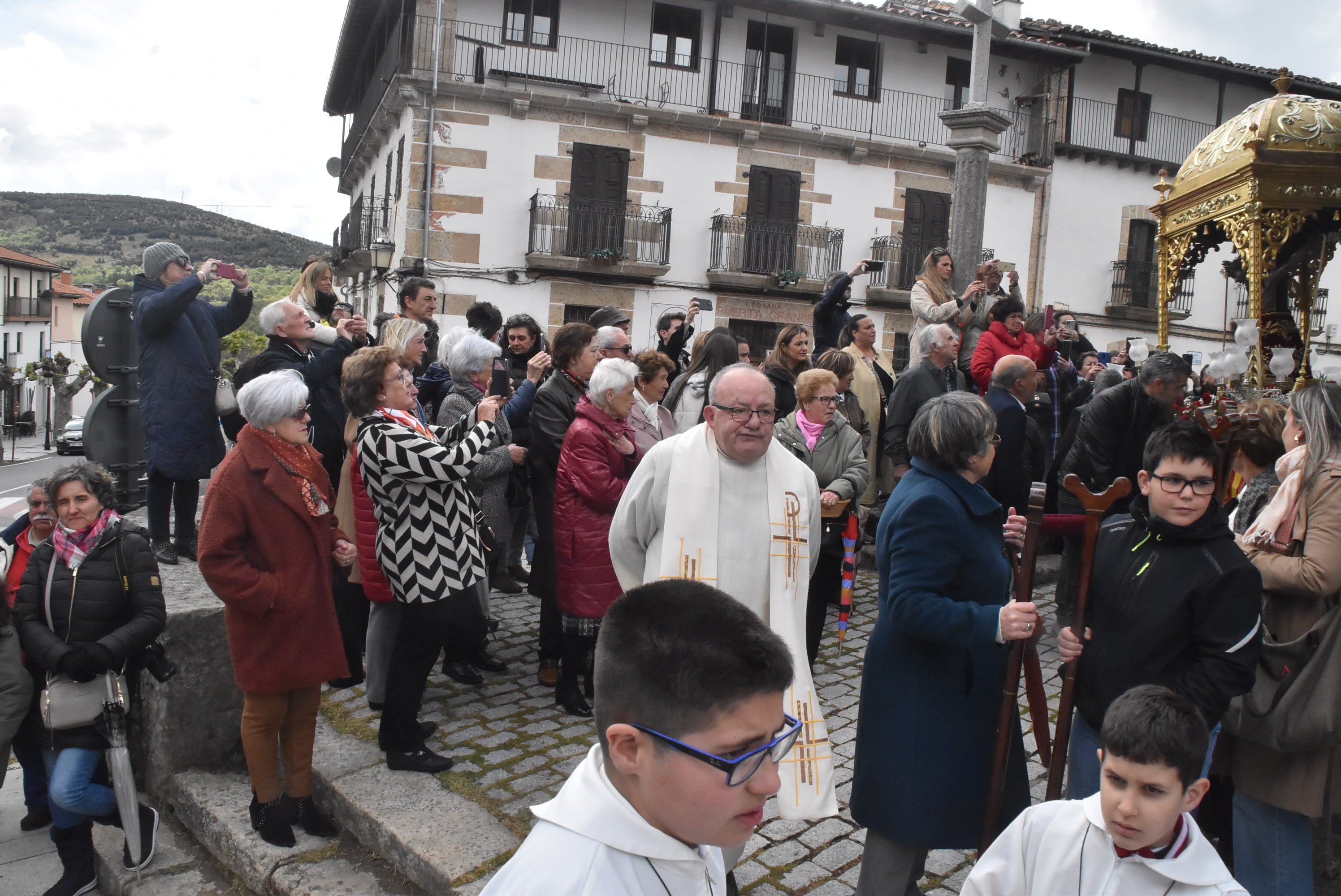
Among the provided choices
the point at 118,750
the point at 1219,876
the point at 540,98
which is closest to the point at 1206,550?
the point at 1219,876

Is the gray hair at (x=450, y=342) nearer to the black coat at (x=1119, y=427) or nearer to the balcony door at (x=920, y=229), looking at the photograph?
the black coat at (x=1119, y=427)

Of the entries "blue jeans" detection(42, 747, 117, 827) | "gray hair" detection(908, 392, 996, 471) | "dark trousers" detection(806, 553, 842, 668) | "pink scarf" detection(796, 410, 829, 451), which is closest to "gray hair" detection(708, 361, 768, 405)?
"gray hair" detection(908, 392, 996, 471)

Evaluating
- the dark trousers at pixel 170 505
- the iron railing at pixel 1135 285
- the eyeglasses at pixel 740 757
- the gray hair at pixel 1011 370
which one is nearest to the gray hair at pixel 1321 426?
the eyeglasses at pixel 740 757

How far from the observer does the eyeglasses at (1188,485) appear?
2727 mm

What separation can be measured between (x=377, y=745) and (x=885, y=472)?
14.5 ft

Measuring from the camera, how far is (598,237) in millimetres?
18656

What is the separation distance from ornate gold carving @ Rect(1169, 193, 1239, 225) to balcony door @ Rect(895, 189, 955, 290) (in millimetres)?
13722

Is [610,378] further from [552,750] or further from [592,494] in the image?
[552,750]

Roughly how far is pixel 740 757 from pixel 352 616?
13.6ft

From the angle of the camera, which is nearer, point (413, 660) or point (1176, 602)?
point (1176, 602)

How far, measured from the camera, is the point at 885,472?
745cm

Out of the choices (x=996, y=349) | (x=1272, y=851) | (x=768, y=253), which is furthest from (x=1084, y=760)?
(x=768, y=253)

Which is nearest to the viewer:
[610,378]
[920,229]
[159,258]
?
[610,378]

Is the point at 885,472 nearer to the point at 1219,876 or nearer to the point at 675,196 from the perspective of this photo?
the point at 1219,876
